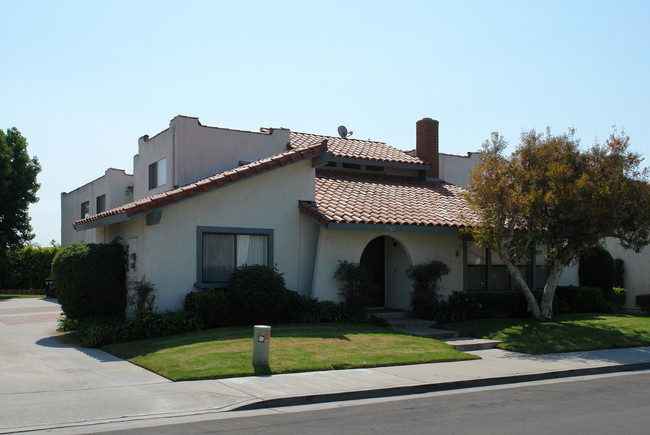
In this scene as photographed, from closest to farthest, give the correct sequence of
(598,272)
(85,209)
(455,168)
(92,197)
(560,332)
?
(560,332) < (598,272) < (455,168) < (92,197) < (85,209)

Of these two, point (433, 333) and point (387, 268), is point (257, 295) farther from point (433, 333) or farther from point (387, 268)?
point (387, 268)

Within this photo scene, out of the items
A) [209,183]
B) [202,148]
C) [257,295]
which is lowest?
[257,295]

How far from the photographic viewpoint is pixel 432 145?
25000mm

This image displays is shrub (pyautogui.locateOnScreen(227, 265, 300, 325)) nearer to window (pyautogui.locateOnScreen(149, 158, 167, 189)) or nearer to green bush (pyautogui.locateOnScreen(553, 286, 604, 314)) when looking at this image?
window (pyautogui.locateOnScreen(149, 158, 167, 189))

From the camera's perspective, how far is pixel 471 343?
1511cm

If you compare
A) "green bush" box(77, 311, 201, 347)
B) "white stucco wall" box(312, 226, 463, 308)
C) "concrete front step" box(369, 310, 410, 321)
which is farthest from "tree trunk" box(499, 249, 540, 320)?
"green bush" box(77, 311, 201, 347)

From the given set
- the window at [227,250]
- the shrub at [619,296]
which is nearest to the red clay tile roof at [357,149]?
the window at [227,250]

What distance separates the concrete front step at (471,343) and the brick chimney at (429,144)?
10.3 m

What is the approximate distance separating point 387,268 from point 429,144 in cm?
712

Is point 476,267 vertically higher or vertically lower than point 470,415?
higher

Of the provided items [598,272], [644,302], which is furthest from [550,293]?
[644,302]

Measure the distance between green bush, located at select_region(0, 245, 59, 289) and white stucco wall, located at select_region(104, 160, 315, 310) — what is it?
765 inches

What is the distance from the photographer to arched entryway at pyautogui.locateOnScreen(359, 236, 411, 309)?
1931cm

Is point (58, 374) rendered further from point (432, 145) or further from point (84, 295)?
point (432, 145)
